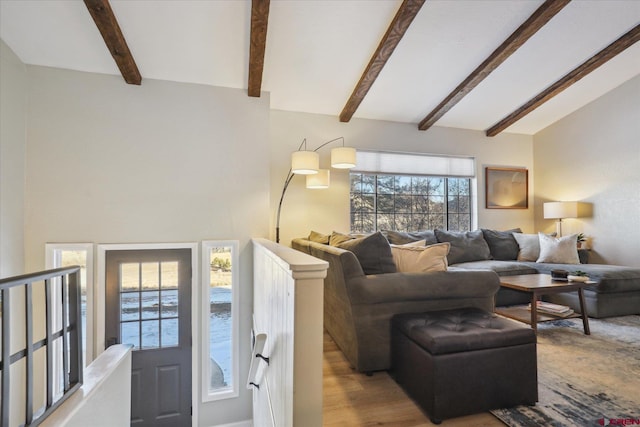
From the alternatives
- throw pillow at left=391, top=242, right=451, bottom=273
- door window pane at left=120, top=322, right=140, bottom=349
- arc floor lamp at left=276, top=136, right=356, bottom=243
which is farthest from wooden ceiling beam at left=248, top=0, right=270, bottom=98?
door window pane at left=120, top=322, right=140, bottom=349

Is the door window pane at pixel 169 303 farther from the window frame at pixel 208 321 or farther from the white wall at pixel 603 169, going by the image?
the white wall at pixel 603 169

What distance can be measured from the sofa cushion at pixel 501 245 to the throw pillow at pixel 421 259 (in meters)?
2.64

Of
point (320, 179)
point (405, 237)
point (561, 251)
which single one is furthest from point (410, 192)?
point (561, 251)

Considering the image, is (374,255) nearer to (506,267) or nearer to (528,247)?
(506,267)

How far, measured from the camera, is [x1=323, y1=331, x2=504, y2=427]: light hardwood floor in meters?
1.64

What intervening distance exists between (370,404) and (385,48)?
2.98 metres

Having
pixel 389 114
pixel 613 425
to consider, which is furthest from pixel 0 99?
pixel 613 425

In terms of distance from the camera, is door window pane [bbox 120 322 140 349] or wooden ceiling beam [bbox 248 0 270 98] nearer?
wooden ceiling beam [bbox 248 0 270 98]

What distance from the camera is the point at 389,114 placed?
14.5ft

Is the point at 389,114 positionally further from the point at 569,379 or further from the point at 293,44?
the point at 569,379

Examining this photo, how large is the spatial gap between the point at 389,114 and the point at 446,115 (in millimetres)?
920

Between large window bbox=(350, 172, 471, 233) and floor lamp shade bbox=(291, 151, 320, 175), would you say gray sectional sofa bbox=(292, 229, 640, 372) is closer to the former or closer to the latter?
floor lamp shade bbox=(291, 151, 320, 175)

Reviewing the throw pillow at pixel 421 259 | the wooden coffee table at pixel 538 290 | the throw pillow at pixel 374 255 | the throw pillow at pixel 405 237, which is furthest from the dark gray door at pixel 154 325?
the wooden coffee table at pixel 538 290

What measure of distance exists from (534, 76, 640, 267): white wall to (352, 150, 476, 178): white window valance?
4.45 ft
